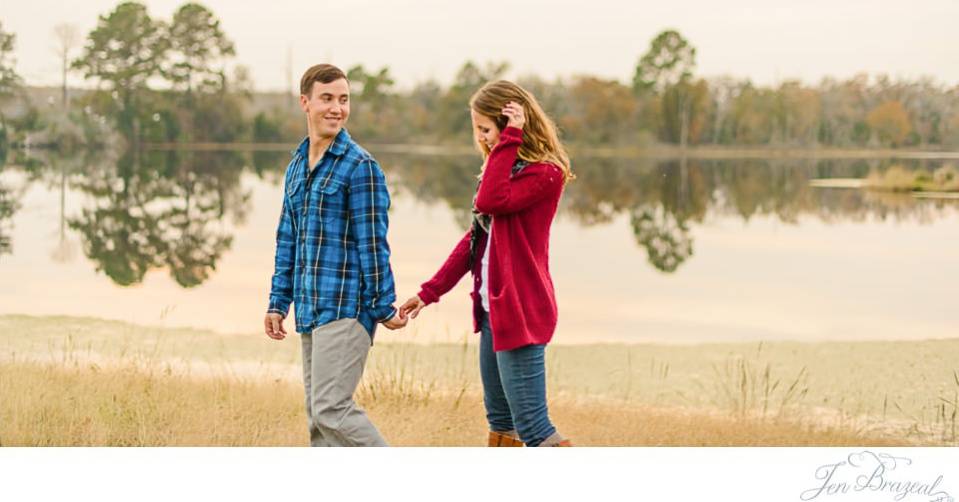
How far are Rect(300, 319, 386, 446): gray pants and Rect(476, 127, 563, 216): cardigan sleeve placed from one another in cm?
42

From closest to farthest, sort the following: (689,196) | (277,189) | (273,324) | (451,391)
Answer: (273,324) → (451,391) → (277,189) → (689,196)

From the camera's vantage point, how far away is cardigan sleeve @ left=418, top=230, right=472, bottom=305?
108 inches

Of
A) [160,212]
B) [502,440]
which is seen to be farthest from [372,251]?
[160,212]

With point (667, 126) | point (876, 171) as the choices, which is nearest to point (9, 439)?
point (667, 126)

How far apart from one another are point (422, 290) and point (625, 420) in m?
2.25

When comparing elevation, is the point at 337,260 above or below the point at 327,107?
below

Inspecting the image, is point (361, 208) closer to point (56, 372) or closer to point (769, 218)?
point (56, 372)

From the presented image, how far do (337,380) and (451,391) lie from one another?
2.29 meters

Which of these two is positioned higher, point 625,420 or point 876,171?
point 876,171

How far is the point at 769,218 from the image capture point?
10.8m

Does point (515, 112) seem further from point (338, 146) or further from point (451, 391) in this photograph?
point (451, 391)

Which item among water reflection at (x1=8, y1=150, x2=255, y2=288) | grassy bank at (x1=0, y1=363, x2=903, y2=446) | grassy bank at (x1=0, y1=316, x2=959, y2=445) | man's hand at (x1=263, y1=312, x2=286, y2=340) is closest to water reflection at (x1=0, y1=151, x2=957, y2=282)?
water reflection at (x1=8, y1=150, x2=255, y2=288)

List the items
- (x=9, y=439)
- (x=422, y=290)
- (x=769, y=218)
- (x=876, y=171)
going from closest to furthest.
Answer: (x=422, y=290) < (x=9, y=439) < (x=769, y=218) < (x=876, y=171)

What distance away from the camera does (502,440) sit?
2789 mm
